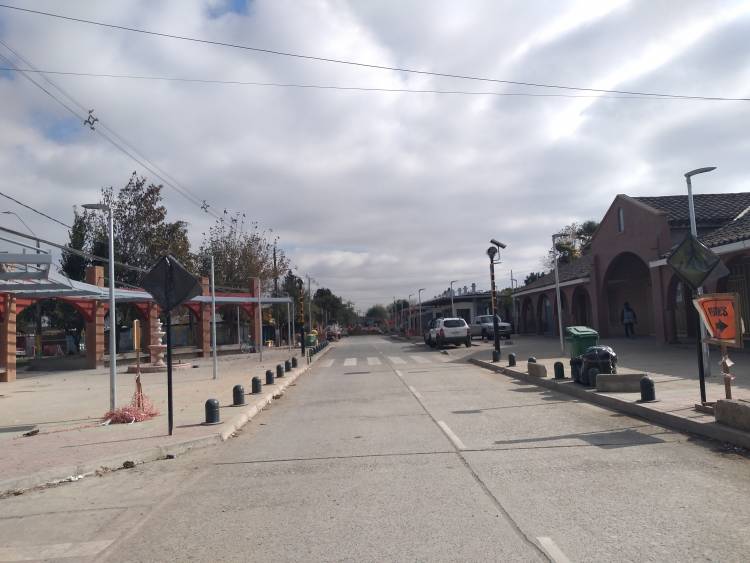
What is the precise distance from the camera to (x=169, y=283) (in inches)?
428

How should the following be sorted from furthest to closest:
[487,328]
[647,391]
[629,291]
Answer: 1. [487,328]
2. [629,291]
3. [647,391]

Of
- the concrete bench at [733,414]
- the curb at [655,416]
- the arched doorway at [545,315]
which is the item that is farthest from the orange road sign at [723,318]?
the arched doorway at [545,315]

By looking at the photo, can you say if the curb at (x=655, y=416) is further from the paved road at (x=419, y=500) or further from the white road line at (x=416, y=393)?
the white road line at (x=416, y=393)

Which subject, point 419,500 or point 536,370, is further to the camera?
point 536,370

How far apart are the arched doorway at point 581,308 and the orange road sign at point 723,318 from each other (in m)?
27.6

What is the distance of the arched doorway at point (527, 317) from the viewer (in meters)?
47.4

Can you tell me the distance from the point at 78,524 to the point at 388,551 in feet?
10.9

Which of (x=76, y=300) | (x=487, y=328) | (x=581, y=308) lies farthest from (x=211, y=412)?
(x=487, y=328)

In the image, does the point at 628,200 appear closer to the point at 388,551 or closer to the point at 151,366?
the point at 151,366

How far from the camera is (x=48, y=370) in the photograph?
3100 cm

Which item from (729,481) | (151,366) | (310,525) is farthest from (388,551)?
(151,366)

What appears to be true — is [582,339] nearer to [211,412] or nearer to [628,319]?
[211,412]

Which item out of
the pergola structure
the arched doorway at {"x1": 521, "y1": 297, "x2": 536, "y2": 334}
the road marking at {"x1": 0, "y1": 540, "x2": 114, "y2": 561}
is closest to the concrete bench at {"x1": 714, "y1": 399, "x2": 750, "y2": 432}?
the road marking at {"x1": 0, "y1": 540, "x2": 114, "y2": 561}

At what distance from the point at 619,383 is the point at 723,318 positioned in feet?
12.4
